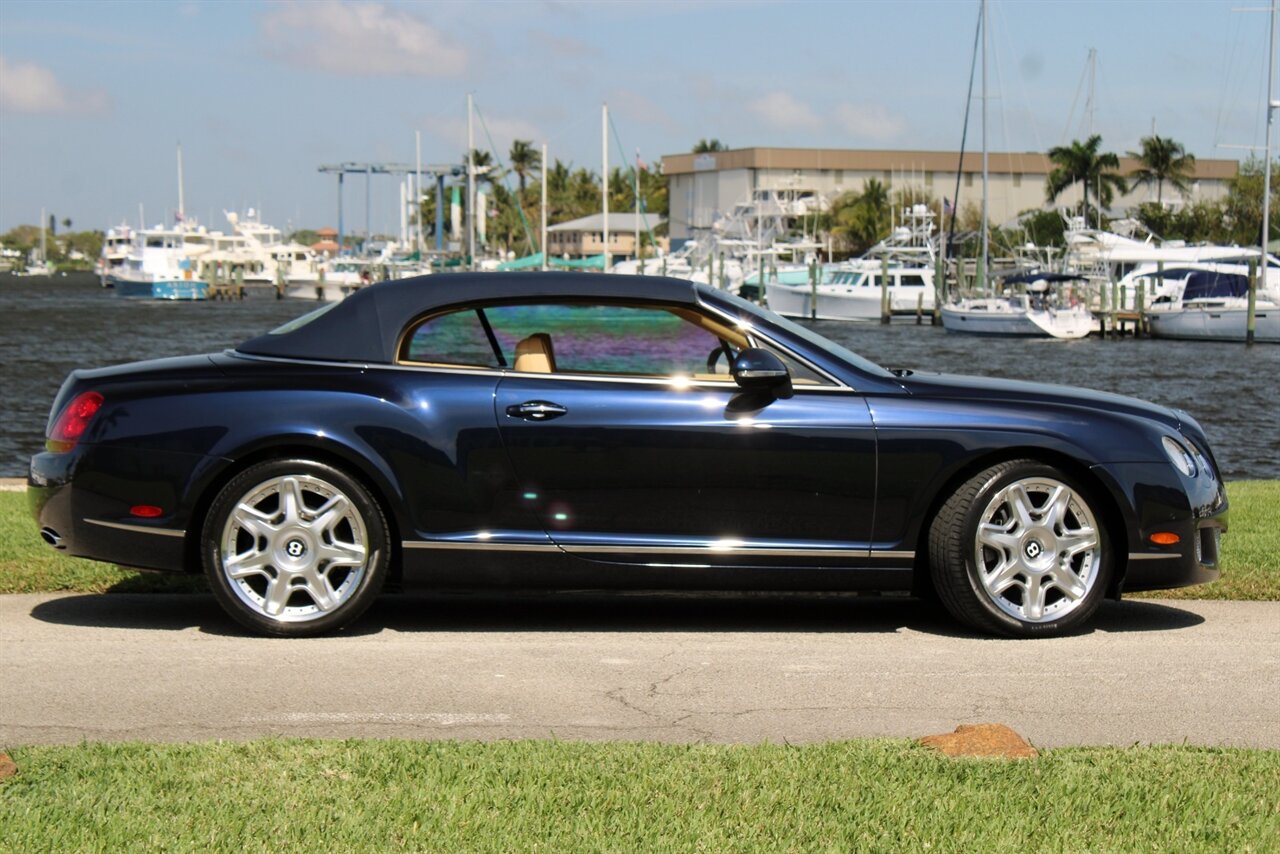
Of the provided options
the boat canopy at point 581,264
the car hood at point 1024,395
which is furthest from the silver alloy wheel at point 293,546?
the boat canopy at point 581,264

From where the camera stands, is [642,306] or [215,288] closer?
[642,306]

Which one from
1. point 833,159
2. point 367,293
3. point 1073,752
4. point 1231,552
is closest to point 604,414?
point 367,293

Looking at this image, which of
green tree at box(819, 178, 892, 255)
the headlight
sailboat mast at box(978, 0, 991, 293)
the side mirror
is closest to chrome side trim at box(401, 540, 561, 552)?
the side mirror

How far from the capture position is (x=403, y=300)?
6855mm

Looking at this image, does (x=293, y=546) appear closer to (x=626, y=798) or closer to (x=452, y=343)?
(x=452, y=343)

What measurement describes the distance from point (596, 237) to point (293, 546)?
13917 cm

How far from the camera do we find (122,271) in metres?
115

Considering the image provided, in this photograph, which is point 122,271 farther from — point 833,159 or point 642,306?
point 642,306

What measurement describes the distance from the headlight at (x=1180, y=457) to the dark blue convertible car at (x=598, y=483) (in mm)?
Answer: 14

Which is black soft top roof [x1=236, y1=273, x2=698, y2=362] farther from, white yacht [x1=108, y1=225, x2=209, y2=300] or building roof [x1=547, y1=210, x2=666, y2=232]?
building roof [x1=547, y1=210, x2=666, y2=232]

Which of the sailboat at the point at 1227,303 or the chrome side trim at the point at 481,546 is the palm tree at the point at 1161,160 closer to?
the sailboat at the point at 1227,303

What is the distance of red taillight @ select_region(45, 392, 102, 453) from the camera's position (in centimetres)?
665

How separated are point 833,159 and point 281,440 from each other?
421 feet

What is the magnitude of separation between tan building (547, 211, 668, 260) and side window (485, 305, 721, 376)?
438 ft
